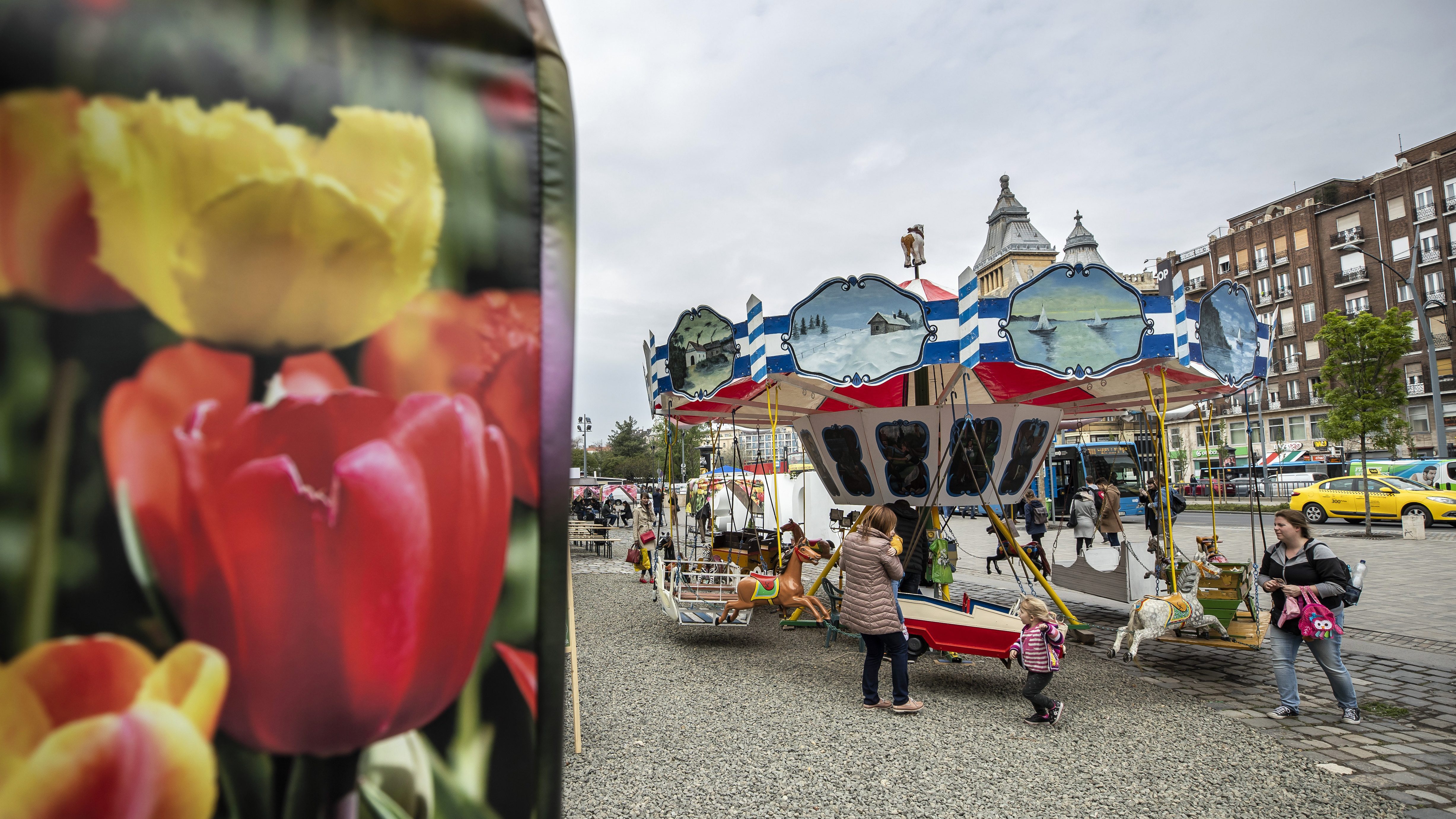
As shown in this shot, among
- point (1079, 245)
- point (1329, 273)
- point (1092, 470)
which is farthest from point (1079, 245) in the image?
point (1092, 470)

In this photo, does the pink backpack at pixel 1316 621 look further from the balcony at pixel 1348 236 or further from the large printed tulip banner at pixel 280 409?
the balcony at pixel 1348 236

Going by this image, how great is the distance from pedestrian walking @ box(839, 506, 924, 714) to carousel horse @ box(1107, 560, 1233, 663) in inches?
97.6

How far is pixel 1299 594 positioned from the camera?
5.47 metres

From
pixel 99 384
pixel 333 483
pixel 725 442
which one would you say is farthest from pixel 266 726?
pixel 725 442

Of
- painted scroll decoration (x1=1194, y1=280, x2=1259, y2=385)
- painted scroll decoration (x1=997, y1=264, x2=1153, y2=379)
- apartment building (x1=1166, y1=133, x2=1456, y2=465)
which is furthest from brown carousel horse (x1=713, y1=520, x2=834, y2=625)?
apartment building (x1=1166, y1=133, x2=1456, y2=465)

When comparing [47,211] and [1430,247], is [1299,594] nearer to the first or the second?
[47,211]

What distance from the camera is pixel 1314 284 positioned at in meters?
52.0

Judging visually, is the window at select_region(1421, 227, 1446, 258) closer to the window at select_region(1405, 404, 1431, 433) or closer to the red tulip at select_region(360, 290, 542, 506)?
the window at select_region(1405, 404, 1431, 433)

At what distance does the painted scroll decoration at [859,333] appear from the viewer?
700cm

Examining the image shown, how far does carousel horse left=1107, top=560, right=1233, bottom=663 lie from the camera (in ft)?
22.6

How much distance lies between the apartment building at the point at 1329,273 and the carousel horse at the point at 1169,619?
39.8 meters

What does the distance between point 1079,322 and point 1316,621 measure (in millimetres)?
2849

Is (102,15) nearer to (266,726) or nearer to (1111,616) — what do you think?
(266,726)

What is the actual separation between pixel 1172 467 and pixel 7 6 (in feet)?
207
